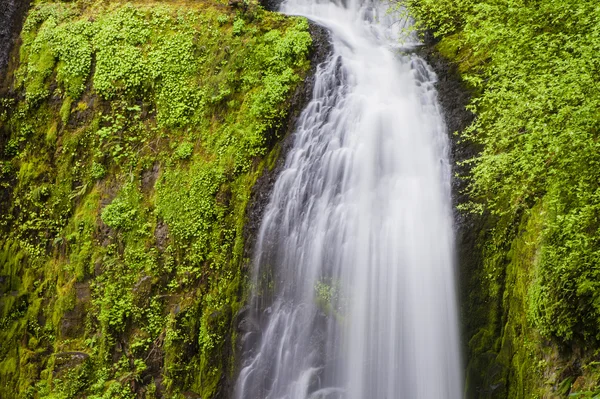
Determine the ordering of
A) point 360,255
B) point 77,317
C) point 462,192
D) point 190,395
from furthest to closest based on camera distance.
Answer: point 77,317 < point 190,395 < point 360,255 < point 462,192

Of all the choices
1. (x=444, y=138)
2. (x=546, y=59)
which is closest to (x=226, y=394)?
(x=444, y=138)

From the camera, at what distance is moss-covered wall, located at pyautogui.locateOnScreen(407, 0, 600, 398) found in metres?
5.45

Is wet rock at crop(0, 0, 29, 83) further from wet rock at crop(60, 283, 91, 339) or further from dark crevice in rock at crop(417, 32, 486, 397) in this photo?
dark crevice in rock at crop(417, 32, 486, 397)

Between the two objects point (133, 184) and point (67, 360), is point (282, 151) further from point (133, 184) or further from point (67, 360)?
point (67, 360)

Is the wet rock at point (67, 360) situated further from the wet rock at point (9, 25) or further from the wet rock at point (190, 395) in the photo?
the wet rock at point (9, 25)

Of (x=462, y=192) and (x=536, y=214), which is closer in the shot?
(x=536, y=214)

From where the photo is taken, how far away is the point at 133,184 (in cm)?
982

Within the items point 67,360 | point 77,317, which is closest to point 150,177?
point 77,317

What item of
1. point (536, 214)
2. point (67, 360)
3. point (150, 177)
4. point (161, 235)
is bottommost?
Result: point (67, 360)

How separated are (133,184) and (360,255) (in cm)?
463

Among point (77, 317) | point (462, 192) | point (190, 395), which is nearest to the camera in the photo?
point (462, 192)

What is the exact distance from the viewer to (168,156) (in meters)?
9.91

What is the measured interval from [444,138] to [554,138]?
308cm

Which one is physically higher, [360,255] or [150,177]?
[150,177]
